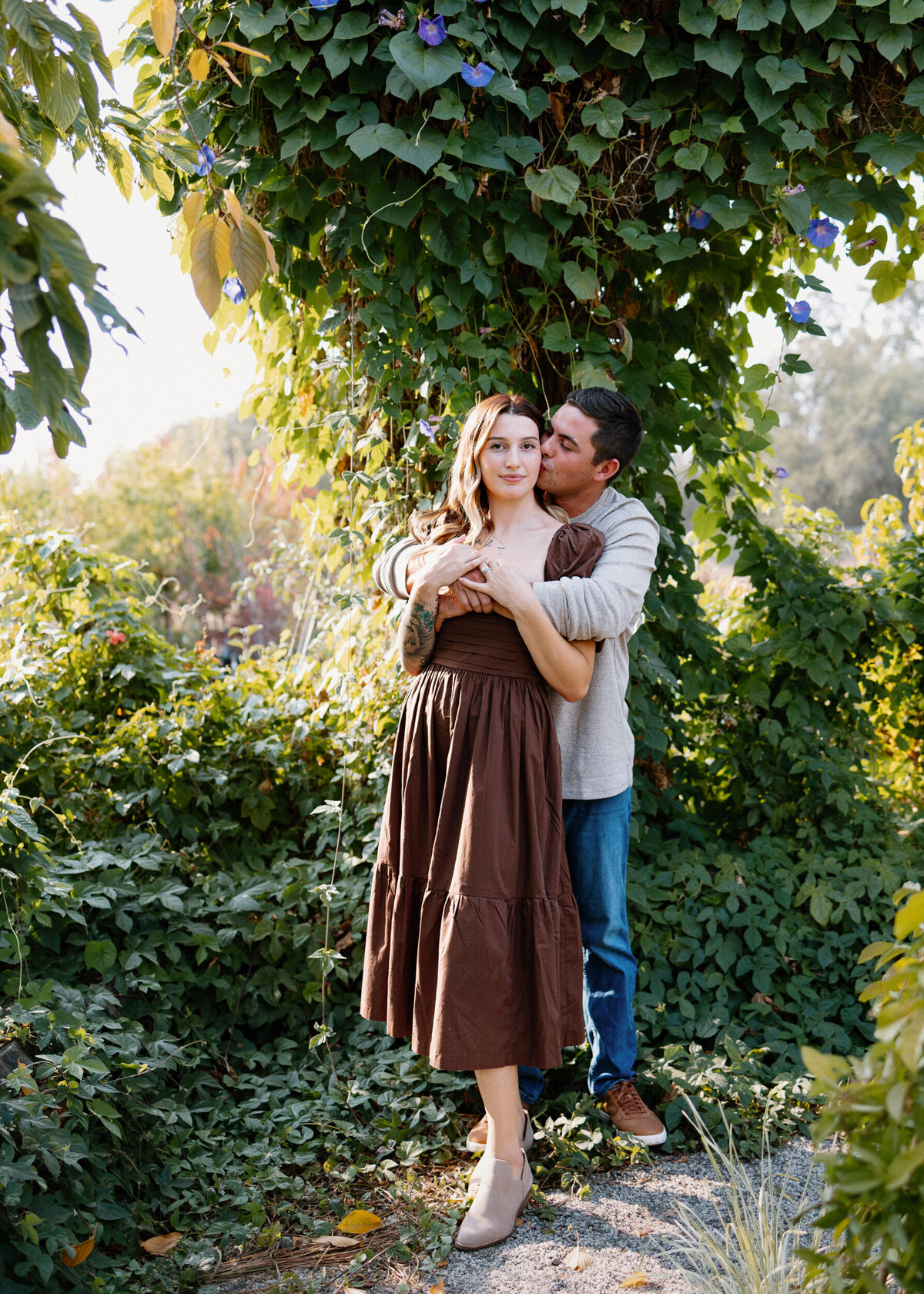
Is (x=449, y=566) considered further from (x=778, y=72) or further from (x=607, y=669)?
(x=778, y=72)

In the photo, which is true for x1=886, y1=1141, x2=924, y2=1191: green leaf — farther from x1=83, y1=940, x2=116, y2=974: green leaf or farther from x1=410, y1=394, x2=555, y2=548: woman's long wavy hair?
x1=83, y1=940, x2=116, y2=974: green leaf

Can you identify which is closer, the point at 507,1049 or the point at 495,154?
the point at 507,1049

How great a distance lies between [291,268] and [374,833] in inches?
65.3

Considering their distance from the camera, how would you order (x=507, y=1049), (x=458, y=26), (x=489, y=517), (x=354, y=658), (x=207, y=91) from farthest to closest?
(x=354, y=658) → (x=207, y=91) → (x=458, y=26) → (x=489, y=517) → (x=507, y=1049)

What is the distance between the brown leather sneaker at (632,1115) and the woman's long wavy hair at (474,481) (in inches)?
53.9

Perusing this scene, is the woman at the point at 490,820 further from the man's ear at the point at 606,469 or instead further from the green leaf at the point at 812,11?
the green leaf at the point at 812,11

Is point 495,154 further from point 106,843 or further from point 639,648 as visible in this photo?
point 106,843

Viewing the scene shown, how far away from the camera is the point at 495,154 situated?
2.46 metres

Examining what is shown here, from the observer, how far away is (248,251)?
1.44 metres

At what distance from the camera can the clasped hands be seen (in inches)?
77.0

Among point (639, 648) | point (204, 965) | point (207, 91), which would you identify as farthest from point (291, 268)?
point (204, 965)

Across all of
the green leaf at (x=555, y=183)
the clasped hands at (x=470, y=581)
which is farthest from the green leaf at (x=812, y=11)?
the clasped hands at (x=470, y=581)

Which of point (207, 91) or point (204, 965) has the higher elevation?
point (207, 91)

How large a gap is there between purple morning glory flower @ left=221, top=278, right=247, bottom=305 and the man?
97 cm
